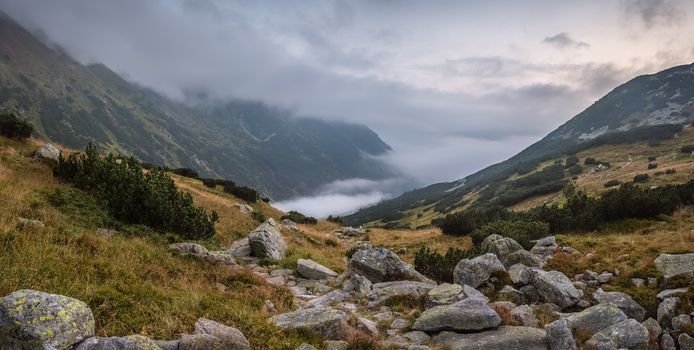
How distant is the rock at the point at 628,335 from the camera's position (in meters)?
10.9

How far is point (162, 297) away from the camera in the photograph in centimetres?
930

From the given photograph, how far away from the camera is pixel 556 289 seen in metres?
14.2

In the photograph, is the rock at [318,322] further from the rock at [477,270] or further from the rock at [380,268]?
the rock at [477,270]

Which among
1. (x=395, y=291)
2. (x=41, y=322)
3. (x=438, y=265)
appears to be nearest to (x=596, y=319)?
(x=395, y=291)

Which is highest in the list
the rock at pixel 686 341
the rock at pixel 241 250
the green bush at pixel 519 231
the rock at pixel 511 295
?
the green bush at pixel 519 231

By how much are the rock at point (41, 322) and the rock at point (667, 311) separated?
48.8 feet

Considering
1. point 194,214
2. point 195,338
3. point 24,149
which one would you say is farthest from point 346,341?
point 24,149

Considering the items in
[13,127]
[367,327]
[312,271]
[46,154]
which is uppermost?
[13,127]

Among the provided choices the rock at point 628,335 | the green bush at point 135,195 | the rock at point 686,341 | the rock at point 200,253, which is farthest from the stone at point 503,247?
the green bush at point 135,195

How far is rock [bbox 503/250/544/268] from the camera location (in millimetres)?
18172

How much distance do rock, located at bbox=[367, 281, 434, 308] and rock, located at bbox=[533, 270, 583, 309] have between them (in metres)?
3.91

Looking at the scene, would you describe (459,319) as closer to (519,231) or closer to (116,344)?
(116,344)

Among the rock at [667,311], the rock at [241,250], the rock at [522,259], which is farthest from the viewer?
the rock at [241,250]

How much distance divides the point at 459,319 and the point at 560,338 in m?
2.29
